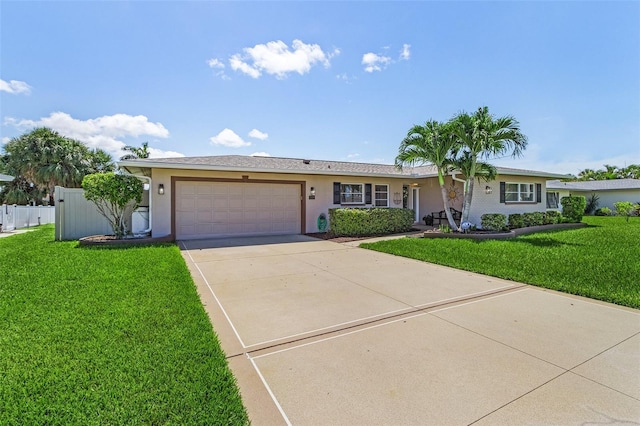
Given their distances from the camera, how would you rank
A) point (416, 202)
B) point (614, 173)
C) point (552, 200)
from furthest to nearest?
point (614, 173)
point (552, 200)
point (416, 202)

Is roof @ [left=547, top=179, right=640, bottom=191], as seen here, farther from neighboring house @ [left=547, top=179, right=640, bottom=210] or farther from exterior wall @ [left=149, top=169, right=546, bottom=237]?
exterior wall @ [left=149, top=169, right=546, bottom=237]

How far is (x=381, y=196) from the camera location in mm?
14891

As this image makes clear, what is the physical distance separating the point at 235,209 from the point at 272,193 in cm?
160

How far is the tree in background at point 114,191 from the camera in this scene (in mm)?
9289

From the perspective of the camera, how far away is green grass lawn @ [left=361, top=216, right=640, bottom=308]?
5348 mm

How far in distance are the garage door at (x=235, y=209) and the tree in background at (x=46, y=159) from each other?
18.4 m

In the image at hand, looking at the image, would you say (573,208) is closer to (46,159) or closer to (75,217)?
(75,217)

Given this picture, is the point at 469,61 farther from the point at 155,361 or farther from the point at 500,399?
the point at 155,361

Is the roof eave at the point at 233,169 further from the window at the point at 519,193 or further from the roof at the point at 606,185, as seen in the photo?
the roof at the point at 606,185

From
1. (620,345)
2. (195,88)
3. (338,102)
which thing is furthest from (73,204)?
(620,345)

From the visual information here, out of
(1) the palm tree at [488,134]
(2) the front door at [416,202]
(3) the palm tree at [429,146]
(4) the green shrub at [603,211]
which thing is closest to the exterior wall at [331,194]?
(2) the front door at [416,202]

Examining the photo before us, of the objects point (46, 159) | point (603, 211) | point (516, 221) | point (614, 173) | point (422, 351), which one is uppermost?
point (614, 173)

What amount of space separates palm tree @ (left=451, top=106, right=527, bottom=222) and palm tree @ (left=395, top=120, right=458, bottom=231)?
41 centimetres

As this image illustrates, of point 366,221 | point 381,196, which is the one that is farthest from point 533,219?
point 366,221
